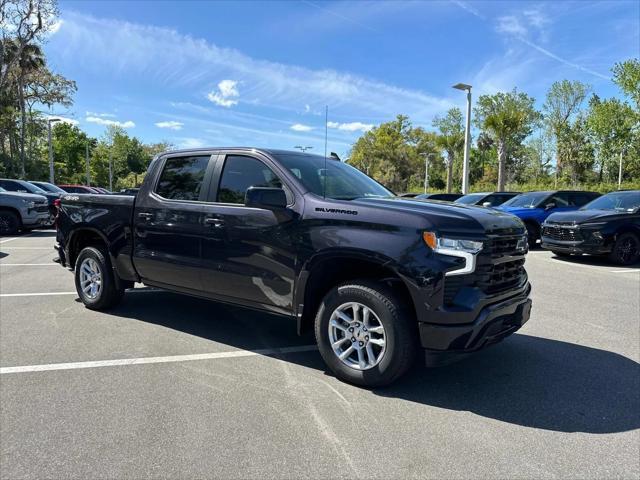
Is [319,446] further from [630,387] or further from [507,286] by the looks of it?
[630,387]

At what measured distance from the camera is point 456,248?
3.48m

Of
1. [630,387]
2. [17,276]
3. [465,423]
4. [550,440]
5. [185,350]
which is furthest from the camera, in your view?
[17,276]

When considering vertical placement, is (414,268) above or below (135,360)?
above

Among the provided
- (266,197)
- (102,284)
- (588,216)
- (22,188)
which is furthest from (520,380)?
(22,188)

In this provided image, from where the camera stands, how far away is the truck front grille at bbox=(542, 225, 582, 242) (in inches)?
428

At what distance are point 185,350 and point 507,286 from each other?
3054 millimetres

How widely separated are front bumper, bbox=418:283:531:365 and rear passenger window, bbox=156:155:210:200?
2.75 m

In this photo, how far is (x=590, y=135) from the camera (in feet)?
175

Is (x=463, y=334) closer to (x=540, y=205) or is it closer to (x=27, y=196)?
(x=540, y=205)

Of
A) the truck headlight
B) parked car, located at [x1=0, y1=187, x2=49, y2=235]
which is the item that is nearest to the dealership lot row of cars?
the truck headlight

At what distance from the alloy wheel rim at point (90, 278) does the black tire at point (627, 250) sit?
10500 millimetres

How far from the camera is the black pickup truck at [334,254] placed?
3.48m

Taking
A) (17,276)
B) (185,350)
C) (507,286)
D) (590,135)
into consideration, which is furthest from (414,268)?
(590,135)

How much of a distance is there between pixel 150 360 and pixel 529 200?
13.0 meters
